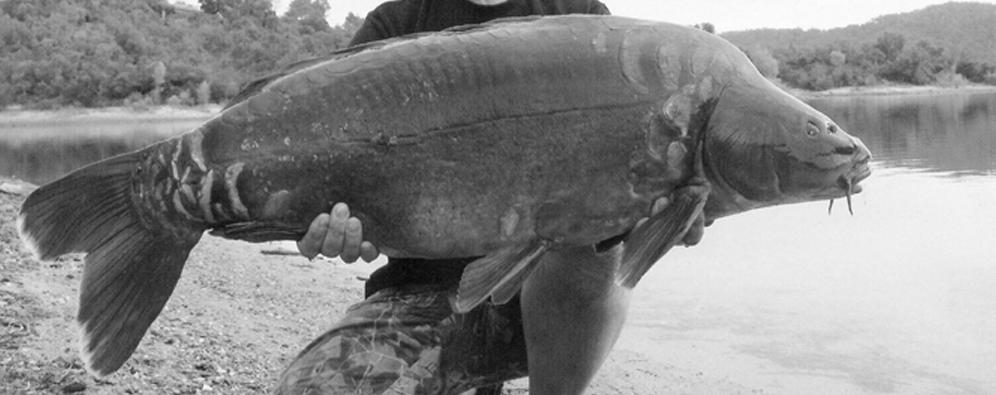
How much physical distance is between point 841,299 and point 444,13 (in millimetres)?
7557

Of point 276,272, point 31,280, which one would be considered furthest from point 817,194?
point 276,272

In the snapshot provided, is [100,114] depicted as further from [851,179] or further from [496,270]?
[851,179]

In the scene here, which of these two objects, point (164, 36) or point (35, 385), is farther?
point (164, 36)

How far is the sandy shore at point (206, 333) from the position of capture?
485cm

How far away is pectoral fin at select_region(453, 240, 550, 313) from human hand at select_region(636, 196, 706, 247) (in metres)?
0.30

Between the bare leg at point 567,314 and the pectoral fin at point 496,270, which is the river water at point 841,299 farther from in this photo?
the pectoral fin at point 496,270

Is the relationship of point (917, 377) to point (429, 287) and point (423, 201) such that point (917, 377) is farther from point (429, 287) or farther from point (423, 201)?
point (423, 201)

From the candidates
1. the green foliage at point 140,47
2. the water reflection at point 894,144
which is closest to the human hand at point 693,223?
the water reflection at point 894,144

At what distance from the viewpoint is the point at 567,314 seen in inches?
131

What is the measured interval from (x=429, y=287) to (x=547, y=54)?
130cm

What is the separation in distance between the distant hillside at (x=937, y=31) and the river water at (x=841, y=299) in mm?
81528

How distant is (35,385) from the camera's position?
4.54 metres

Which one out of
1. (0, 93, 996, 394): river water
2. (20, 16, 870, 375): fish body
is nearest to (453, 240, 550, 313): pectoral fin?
(20, 16, 870, 375): fish body

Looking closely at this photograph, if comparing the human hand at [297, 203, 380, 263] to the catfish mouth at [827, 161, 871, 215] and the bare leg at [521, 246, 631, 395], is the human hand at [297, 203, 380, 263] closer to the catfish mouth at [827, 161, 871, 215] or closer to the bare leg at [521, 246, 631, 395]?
the bare leg at [521, 246, 631, 395]
